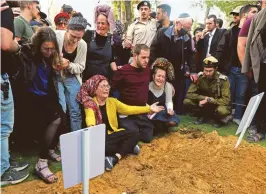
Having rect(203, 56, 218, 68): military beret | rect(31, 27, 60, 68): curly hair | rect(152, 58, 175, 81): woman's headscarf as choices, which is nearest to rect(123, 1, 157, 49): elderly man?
rect(152, 58, 175, 81): woman's headscarf

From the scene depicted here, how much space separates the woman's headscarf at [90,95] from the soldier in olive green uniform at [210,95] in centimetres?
214

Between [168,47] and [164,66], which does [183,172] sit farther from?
[168,47]

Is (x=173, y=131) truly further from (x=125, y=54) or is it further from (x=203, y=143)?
(x=125, y=54)

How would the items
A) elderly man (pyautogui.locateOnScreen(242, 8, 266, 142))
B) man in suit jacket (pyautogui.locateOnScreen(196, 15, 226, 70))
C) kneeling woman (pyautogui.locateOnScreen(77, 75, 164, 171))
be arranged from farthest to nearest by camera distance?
man in suit jacket (pyautogui.locateOnScreen(196, 15, 226, 70)) < elderly man (pyautogui.locateOnScreen(242, 8, 266, 142)) < kneeling woman (pyautogui.locateOnScreen(77, 75, 164, 171))

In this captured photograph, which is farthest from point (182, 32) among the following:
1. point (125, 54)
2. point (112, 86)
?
point (112, 86)

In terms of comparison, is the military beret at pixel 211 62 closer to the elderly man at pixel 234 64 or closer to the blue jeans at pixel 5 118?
the elderly man at pixel 234 64

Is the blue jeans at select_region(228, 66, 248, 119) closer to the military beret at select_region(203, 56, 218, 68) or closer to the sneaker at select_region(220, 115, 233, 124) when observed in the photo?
the sneaker at select_region(220, 115, 233, 124)

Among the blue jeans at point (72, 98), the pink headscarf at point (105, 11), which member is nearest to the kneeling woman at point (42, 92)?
the blue jeans at point (72, 98)

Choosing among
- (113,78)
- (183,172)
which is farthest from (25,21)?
(183,172)

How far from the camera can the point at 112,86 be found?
13.9 ft

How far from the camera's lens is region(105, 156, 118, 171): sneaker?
128 inches

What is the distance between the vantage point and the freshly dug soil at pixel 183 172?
288cm

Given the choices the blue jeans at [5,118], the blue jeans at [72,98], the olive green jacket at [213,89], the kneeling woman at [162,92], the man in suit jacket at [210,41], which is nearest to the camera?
the blue jeans at [5,118]

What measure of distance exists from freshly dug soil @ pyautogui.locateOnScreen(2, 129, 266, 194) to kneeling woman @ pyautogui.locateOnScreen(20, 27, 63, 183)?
336 mm
